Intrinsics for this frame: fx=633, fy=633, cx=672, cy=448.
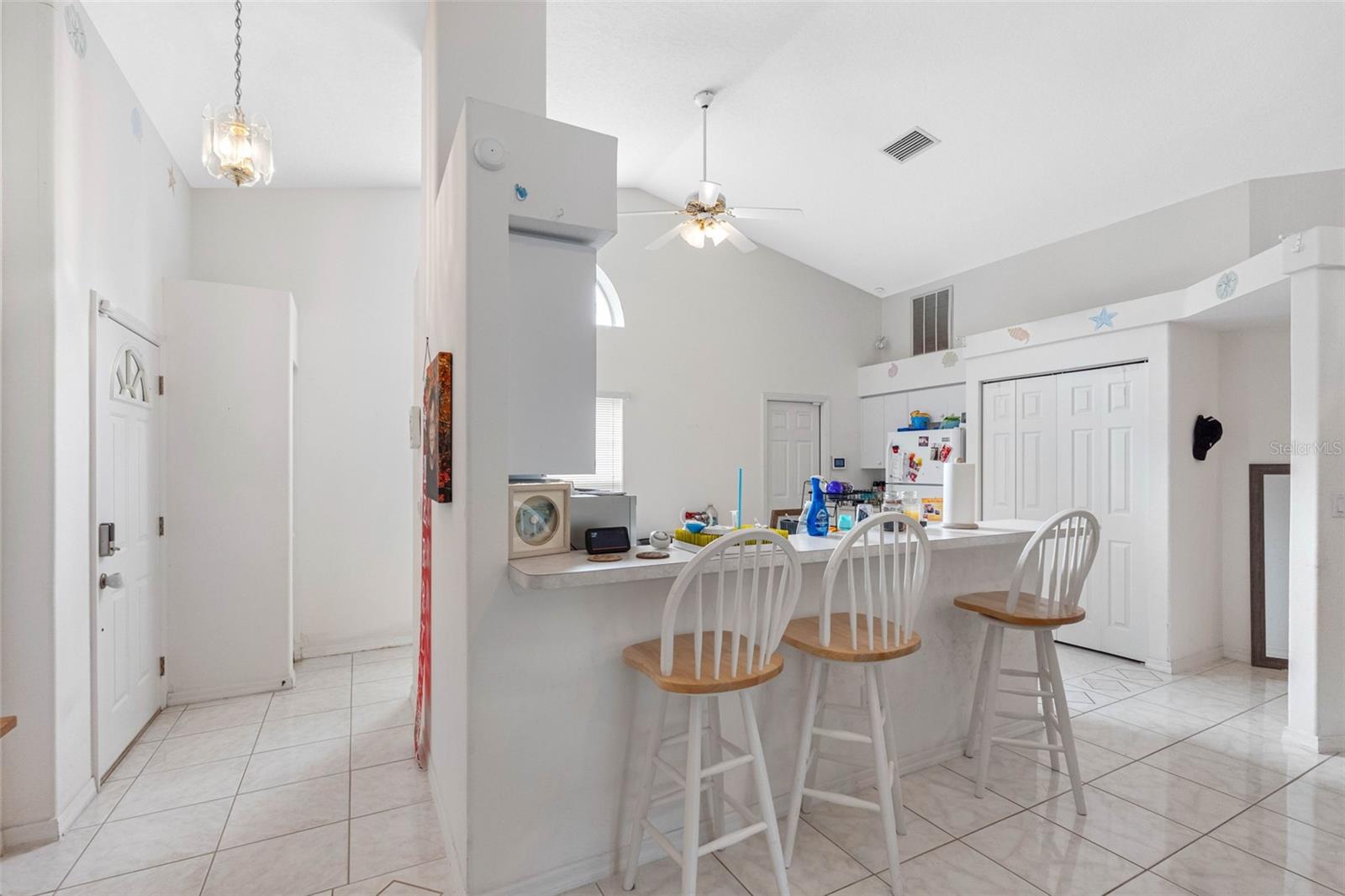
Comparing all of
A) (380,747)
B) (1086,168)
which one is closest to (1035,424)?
(1086,168)

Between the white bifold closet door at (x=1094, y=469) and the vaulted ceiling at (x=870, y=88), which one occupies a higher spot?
the vaulted ceiling at (x=870, y=88)

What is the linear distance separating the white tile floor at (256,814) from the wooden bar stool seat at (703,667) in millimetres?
970

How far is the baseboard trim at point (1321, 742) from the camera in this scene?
112 inches

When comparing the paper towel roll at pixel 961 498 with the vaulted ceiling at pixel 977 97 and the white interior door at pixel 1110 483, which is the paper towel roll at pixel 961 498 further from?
the vaulted ceiling at pixel 977 97

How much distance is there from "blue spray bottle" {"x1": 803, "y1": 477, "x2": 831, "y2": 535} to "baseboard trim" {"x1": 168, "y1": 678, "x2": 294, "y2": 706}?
319 centimetres

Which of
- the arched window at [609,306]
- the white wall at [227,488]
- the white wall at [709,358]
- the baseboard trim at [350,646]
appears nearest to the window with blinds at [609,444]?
the white wall at [709,358]

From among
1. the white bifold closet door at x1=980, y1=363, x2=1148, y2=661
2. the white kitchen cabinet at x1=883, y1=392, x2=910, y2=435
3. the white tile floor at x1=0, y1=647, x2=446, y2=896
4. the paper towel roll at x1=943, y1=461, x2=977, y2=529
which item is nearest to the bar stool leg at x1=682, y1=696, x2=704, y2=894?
the white tile floor at x1=0, y1=647, x2=446, y2=896

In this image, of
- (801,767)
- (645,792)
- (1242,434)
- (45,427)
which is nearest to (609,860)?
(645,792)

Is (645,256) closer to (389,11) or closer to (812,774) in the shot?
(389,11)

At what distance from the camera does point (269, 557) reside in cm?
362

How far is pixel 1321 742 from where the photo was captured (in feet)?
9.37

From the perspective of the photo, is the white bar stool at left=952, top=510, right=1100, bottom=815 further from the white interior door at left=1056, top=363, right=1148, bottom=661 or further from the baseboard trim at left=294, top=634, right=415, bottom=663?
the baseboard trim at left=294, top=634, right=415, bottom=663

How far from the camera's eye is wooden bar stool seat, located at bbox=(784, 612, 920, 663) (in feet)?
6.46

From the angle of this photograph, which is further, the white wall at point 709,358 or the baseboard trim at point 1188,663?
the white wall at point 709,358
